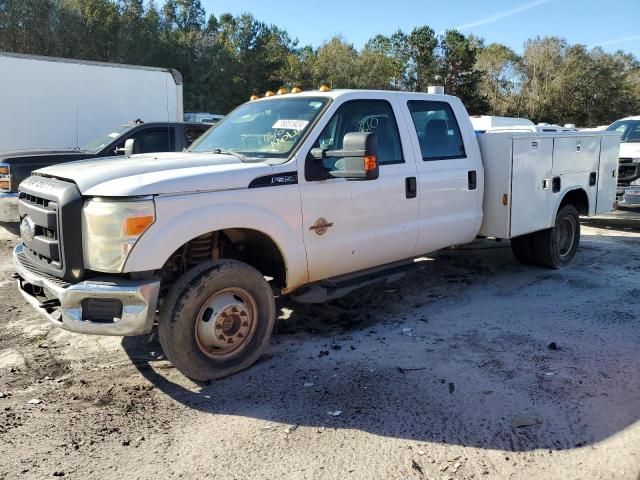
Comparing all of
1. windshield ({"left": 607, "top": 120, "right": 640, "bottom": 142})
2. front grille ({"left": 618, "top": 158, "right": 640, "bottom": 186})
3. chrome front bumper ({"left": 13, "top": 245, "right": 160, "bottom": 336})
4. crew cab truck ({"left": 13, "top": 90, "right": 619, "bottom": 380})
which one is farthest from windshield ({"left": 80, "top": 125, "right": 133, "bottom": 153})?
windshield ({"left": 607, "top": 120, "right": 640, "bottom": 142})

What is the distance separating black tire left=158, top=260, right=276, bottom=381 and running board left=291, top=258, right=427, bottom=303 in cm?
45

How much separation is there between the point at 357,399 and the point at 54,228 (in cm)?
225

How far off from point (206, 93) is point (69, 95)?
1104 inches

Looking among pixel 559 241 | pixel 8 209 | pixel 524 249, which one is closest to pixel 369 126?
pixel 524 249

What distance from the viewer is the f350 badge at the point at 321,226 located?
14.3ft

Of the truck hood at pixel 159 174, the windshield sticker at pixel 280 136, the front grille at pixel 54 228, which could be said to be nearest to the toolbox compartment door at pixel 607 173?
the windshield sticker at pixel 280 136

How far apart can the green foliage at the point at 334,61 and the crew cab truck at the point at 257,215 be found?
29.9 m

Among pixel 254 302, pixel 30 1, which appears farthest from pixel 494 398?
pixel 30 1

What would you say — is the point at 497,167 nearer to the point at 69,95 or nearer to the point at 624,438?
the point at 624,438

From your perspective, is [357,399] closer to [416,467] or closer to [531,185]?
[416,467]

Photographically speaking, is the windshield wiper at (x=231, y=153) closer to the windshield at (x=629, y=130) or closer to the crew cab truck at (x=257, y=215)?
the crew cab truck at (x=257, y=215)

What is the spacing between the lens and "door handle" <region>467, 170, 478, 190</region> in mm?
5695

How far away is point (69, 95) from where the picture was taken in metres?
11.6

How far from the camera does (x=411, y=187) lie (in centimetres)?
504
